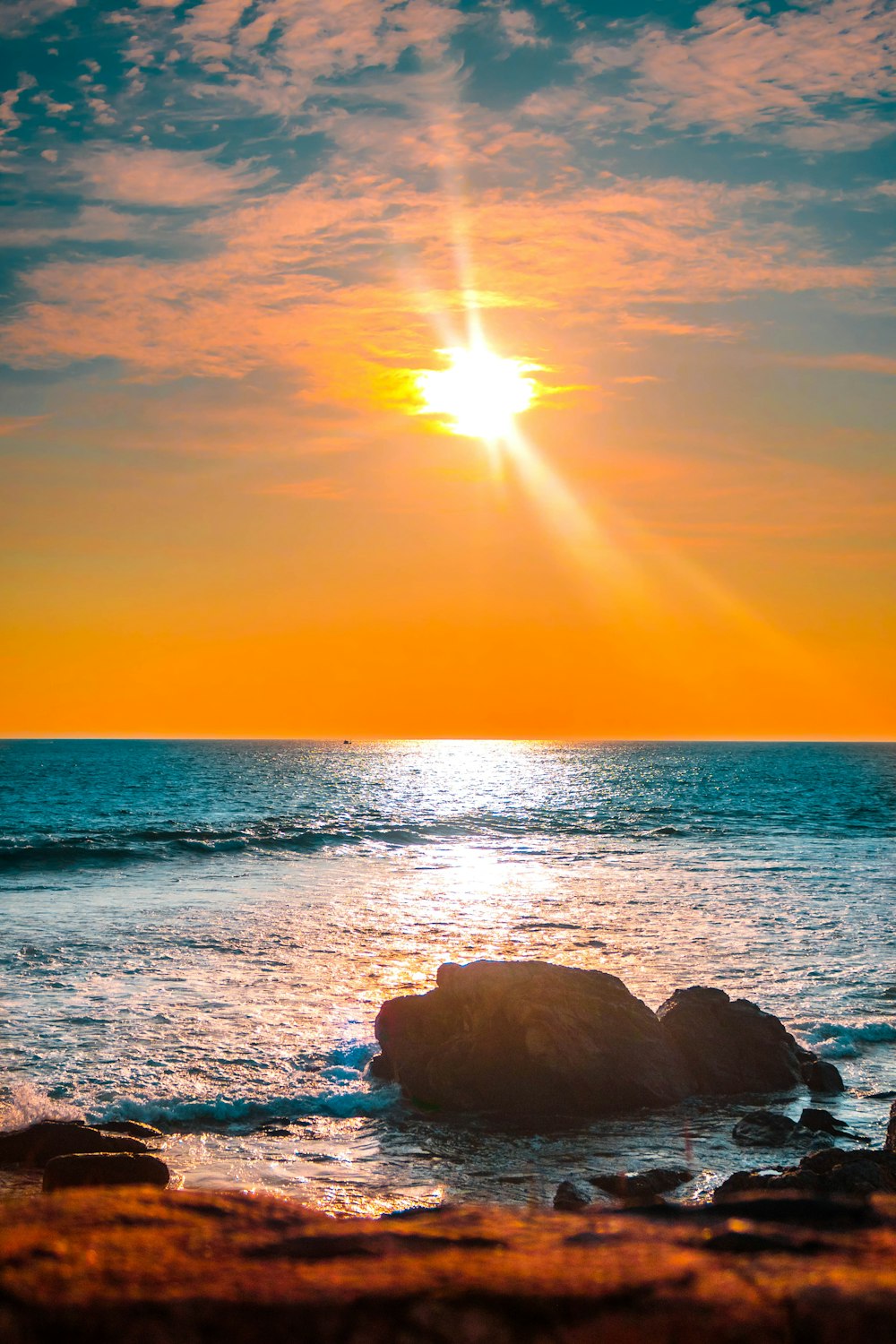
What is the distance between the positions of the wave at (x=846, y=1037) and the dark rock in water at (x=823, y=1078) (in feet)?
3.91

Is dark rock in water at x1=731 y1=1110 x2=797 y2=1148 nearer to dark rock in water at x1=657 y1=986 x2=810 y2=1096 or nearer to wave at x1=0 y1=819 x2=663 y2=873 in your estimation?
dark rock in water at x1=657 y1=986 x2=810 y2=1096

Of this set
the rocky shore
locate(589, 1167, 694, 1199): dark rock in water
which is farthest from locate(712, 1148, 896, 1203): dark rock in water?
the rocky shore

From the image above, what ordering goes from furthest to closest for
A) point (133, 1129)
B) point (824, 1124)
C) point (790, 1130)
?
point (824, 1124), point (790, 1130), point (133, 1129)

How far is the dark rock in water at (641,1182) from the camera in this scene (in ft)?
26.7

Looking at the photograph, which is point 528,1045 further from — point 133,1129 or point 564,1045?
point 133,1129

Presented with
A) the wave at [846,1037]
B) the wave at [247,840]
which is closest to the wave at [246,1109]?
the wave at [846,1037]

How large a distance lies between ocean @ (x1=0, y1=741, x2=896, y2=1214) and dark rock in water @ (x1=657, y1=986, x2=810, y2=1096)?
1.76ft

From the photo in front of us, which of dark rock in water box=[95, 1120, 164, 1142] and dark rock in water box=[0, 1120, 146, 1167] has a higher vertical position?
dark rock in water box=[0, 1120, 146, 1167]

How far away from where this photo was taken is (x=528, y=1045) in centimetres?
1109

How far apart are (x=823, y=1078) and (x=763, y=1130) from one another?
1965 millimetres

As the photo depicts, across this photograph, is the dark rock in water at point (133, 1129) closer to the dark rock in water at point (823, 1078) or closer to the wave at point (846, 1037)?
the dark rock in water at point (823, 1078)

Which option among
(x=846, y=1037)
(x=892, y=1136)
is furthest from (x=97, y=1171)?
(x=846, y=1037)

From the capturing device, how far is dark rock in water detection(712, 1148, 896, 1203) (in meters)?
7.21

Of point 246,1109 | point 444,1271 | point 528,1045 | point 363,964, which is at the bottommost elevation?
point 246,1109
